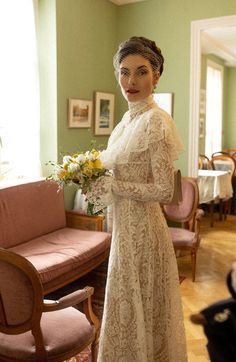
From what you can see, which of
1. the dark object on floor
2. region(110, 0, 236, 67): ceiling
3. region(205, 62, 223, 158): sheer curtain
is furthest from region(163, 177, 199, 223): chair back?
region(205, 62, 223, 158): sheer curtain

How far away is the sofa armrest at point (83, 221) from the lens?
3.60 metres

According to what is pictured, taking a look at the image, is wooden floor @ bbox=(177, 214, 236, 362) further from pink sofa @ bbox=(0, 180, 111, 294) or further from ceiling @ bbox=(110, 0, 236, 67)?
ceiling @ bbox=(110, 0, 236, 67)

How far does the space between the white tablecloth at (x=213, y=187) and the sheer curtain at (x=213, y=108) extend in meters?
2.37

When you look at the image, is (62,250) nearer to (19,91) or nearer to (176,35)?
(19,91)

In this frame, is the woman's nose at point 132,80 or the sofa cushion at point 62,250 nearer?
the woman's nose at point 132,80

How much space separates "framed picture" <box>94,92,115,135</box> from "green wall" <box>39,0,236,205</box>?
0.08m

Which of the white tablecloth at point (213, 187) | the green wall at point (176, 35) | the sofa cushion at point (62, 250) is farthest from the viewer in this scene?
the white tablecloth at point (213, 187)

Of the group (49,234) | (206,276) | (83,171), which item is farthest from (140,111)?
(206,276)

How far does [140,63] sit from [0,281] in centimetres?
107

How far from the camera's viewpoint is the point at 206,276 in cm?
378

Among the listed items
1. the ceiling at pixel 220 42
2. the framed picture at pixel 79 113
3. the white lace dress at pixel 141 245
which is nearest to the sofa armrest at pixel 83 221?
the framed picture at pixel 79 113

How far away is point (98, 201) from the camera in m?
1.63

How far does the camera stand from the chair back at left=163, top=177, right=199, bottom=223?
3900 mm

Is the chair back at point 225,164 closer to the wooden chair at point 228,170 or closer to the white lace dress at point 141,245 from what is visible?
the wooden chair at point 228,170
